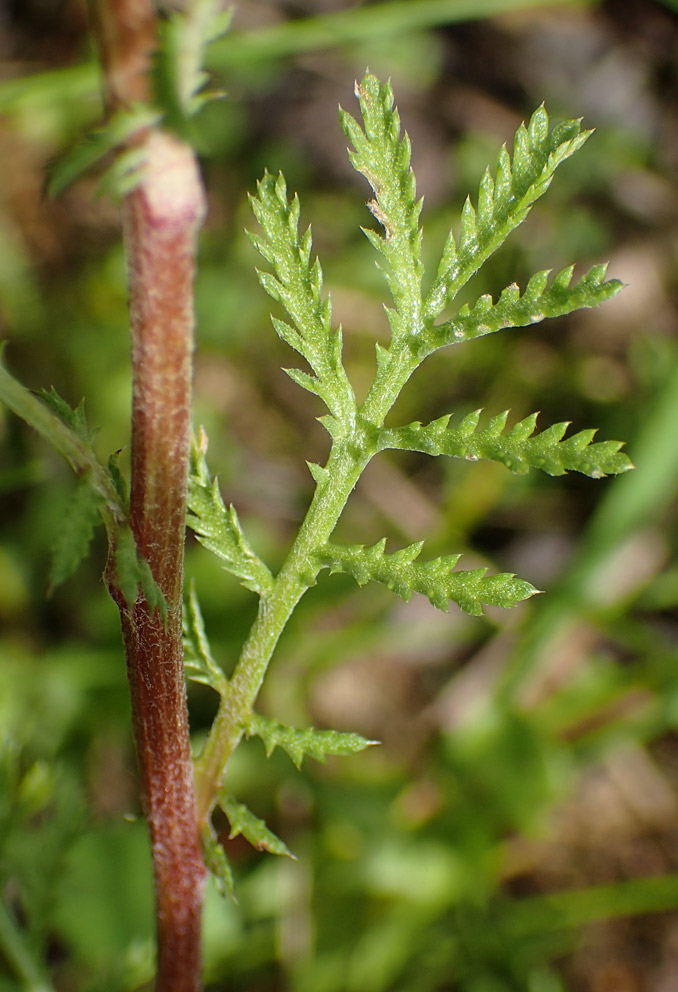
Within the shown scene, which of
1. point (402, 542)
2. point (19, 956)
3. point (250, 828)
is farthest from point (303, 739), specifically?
Answer: point (402, 542)

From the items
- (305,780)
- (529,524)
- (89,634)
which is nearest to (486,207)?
(305,780)

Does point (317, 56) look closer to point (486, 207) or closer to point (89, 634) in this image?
point (89, 634)

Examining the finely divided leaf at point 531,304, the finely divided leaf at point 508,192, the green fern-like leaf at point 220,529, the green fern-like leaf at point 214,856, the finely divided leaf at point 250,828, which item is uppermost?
the finely divided leaf at point 508,192

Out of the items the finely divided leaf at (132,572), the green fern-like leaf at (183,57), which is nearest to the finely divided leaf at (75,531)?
the finely divided leaf at (132,572)

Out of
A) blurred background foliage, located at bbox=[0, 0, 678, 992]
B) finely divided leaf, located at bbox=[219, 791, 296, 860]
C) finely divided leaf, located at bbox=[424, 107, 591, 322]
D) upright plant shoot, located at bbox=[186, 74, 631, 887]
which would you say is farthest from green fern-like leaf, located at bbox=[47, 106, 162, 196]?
blurred background foliage, located at bbox=[0, 0, 678, 992]

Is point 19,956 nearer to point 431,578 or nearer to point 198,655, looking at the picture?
point 198,655

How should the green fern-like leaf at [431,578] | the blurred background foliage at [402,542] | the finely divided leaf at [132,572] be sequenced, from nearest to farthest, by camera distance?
the finely divided leaf at [132,572]
the green fern-like leaf at [431,578]
the blurred background foliage at [402,542]

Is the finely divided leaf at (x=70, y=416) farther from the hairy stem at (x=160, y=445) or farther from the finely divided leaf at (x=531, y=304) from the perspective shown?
the finely divided leaf at (x=531, y=304)
